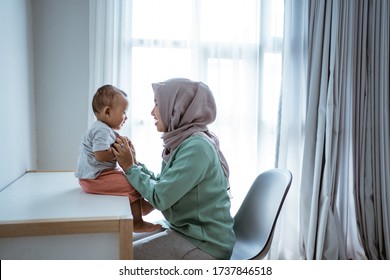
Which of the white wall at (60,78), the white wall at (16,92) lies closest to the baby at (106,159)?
the white wall at (16,92)

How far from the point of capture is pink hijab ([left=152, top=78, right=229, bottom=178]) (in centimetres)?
130

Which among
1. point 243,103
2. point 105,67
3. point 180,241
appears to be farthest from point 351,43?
point 180,241

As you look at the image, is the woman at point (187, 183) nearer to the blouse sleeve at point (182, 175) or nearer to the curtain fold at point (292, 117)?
the blouse sleeve at point (182, 175)

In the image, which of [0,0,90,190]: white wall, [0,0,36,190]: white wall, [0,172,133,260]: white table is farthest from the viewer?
[0,0,90,190]: white wall

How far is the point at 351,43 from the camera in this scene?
84.9 inches

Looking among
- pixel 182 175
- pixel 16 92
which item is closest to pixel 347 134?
pixel 182 175

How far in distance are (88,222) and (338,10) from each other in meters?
1.99

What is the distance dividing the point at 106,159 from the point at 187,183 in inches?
14.0

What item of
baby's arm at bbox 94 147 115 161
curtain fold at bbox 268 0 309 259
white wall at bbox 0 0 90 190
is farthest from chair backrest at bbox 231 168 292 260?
white wall at bbox 0 0 90 190

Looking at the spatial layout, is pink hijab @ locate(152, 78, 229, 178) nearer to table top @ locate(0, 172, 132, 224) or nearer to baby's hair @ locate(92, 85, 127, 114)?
baby's hair @ locate(92, 85, 127, 114)

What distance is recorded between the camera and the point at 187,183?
1171 millimetres

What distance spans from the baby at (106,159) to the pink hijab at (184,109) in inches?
7.5

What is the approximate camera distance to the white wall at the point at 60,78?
6.77ft

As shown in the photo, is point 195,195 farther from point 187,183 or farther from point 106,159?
point 106,159
